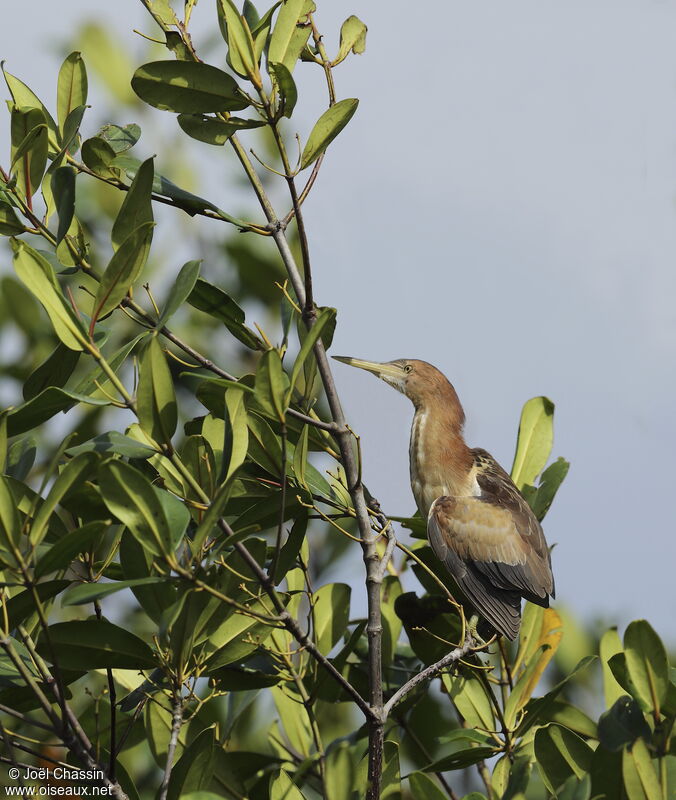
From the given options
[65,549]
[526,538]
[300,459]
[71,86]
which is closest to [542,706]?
[300,459]

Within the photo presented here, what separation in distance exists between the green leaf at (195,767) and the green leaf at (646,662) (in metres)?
1.00

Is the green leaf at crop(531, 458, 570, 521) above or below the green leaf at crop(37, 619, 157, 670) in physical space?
above

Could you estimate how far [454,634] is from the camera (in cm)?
341

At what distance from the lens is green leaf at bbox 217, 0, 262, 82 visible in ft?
8.04

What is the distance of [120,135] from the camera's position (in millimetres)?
2939

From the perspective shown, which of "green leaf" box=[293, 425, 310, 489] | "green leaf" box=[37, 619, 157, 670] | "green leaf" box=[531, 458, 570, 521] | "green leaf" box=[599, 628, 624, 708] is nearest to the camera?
"green leaf" box=[37, 619, 157, 670]

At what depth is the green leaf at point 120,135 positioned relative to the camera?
291 centimetres

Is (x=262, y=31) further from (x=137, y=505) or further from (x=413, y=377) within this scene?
(x=413, y=377)

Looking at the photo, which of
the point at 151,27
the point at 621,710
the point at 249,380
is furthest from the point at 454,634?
the point at 151,27

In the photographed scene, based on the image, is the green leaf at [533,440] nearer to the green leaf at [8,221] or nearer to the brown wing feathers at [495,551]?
the brown wing feathers at [495,551]

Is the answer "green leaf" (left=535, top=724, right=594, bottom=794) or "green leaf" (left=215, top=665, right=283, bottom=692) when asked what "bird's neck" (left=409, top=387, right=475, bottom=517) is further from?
"green leaf" (left=535, top=724, right=594, bottom=794)

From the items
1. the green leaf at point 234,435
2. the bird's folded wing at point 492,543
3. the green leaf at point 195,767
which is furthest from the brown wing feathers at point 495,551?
the green leaf at point 234,435

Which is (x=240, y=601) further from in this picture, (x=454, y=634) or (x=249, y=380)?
(x=454, y=634)

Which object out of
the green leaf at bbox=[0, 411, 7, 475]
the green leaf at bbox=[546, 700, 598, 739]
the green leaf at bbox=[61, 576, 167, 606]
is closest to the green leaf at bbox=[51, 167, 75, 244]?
the green leaf at bbox=[0, 411, 7, 475]
